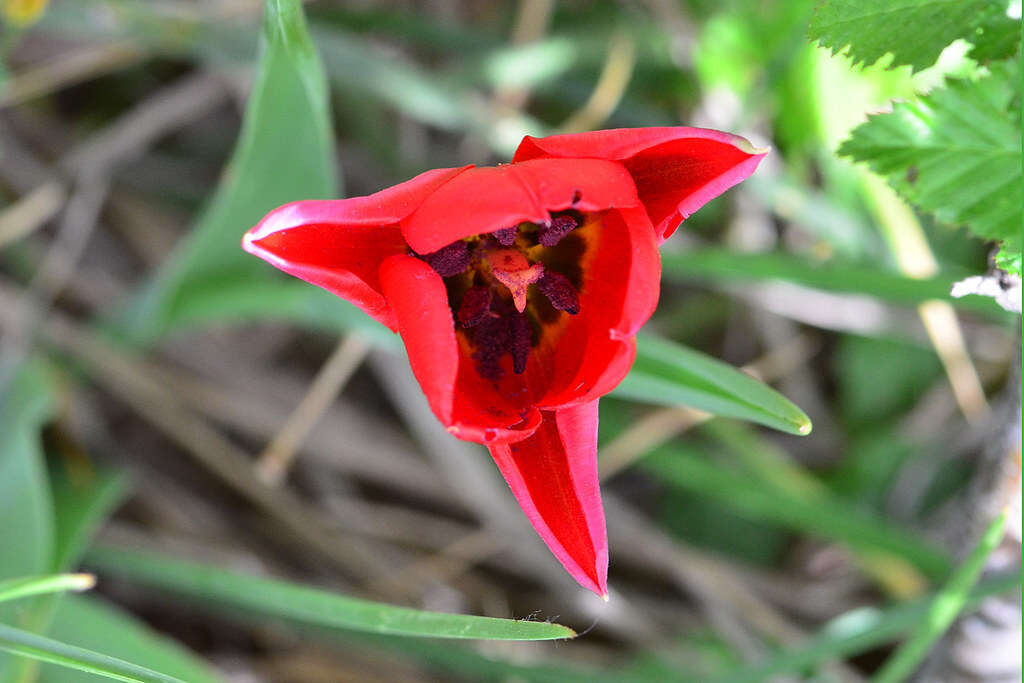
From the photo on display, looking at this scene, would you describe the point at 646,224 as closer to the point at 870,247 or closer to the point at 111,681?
the point at 111,681

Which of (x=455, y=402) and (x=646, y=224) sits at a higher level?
(x=646, y=224)

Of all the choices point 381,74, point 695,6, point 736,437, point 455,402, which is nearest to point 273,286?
point 381,74

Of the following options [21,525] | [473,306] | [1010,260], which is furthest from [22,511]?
[1010,260]

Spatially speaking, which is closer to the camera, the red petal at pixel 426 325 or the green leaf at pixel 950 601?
the red petal at pixel 426 325

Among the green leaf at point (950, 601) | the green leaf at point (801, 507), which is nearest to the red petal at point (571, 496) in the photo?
the green leaf at point (950, 601)

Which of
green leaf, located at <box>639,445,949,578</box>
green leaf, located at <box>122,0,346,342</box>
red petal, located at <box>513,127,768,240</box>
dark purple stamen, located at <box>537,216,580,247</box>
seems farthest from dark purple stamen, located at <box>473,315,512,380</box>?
green leaf, located at <box>639,445,949,578</box>

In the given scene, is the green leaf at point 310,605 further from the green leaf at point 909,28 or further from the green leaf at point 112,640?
the green leaf at point 909,28
